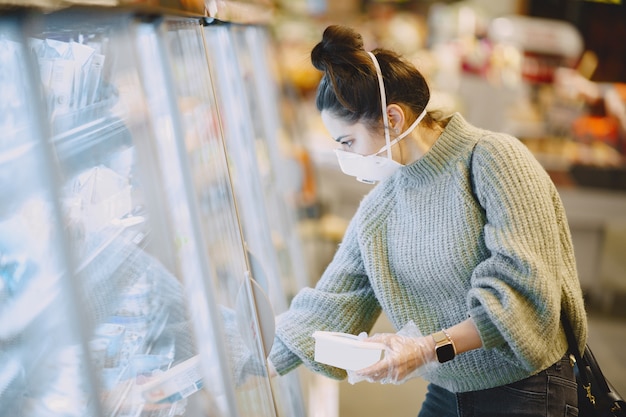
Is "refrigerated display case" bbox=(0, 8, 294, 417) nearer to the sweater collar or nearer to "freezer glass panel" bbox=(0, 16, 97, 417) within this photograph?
"freezer glass panel" bbox=(0, 16, 97, 417)

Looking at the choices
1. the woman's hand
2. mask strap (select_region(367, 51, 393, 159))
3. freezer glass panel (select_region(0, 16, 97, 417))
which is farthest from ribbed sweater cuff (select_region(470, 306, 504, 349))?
freezer glass panel (select_region(0, 16, 97, 417))

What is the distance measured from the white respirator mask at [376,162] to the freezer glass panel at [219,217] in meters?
0.33

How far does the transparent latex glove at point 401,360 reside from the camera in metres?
1.49

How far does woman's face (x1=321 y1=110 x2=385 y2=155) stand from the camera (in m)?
1.65

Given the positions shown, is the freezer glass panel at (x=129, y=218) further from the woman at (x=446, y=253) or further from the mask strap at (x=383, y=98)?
the mask strap at (x=383, y=98)

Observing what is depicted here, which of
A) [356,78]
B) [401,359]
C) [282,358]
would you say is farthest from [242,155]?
[401,359]

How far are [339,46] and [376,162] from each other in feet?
0.97

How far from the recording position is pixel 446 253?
5.19ft

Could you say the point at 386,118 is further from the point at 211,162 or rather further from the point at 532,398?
the point at 532,398

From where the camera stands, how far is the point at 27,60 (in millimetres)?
1043

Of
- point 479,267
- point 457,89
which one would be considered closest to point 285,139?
point 457,89

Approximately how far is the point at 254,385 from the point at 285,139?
274cm

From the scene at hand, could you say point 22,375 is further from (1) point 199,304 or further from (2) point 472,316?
(2) point 472,316

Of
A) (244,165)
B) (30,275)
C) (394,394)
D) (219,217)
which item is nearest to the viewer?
(30,275)
